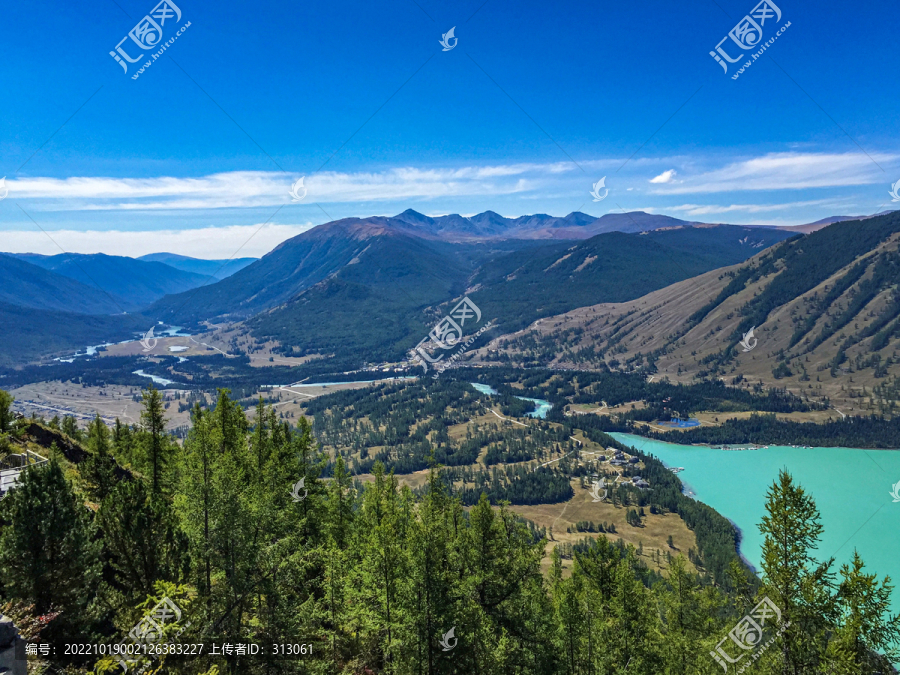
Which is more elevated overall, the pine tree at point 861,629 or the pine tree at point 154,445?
the pine tree at point 154,445

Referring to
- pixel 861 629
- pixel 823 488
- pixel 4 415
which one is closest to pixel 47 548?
pixel 861 629

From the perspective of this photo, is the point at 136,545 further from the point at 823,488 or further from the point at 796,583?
the point at 823,488

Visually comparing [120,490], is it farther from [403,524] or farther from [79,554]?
[403,524]

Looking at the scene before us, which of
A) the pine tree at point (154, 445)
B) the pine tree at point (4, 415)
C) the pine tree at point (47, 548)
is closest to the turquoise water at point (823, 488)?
the pine tree at point (154, 445)

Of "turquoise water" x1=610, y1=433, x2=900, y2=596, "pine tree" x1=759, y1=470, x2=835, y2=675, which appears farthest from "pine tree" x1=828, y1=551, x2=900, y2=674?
"turquoise water" x1=610, y1=433, x2=900, y2=596

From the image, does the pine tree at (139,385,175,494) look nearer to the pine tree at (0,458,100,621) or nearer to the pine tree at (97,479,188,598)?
the pine tree at (97,479,188,598)

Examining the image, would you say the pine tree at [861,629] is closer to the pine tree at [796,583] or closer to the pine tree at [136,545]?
the pine tree at [796,583]

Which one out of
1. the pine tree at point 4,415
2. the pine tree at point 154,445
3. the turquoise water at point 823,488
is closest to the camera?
the pine tree at point 154,445

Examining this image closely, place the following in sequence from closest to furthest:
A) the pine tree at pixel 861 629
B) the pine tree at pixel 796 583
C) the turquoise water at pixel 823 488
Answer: the pine tree at pixel 861 629
the pine tree at pixel 796 583
the turquoise water at pixel 823 488
